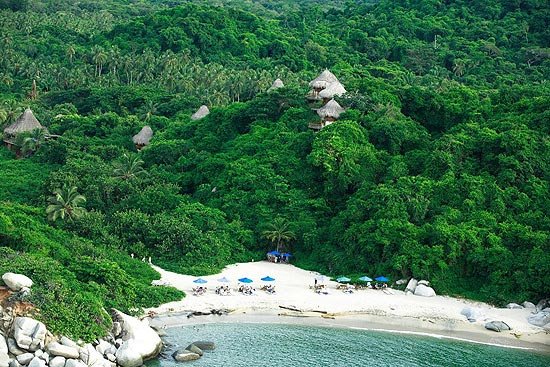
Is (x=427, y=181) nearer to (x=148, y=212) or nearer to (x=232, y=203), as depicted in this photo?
(x=232, y=203)

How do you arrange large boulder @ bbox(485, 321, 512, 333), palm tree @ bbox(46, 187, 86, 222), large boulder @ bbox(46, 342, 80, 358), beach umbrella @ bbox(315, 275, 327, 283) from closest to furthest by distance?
1. large boulder @ bbox(46, 342, 80, 358)
2. large boulder @ bbox(485, 321, 512, 333)
3. beach umbrella @ bbox(315, 275, 327, 283)
4. palm tree @ bbox(46, 187, 86, 222)

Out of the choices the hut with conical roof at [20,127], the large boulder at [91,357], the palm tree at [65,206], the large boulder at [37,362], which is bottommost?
the large boulder at [37,362]

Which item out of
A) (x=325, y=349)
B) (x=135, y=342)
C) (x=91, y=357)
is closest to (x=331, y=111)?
(x=325, y=349)

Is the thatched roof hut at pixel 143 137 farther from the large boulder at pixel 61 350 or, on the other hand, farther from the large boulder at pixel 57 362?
the large boulder at pixel 57 362

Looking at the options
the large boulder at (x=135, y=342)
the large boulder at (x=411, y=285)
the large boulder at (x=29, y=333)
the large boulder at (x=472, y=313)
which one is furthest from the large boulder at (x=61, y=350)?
the large boulder at (x=472, y=313)

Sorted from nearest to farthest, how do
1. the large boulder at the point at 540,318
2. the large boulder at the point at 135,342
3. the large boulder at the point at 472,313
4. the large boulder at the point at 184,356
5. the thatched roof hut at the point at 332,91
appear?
the large boulder at the point at 135,342 < the large boulder at the point at 184,356 < the large boulder at the point at 540,318 < the large boulder at the point at 472,313 < the thatched roof hut at the point at 332,91

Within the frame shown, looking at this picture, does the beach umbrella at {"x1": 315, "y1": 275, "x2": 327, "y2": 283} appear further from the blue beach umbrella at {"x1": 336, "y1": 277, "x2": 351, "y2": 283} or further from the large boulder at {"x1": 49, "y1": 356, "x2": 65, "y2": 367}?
the large boulder at {"x1": 49, "y1": 356, "x2": 65, "y2": 367}

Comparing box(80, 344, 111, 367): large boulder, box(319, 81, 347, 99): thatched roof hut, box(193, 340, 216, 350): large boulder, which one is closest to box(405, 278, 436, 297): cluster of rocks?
box(193, 340, 216, 350): large boulder
